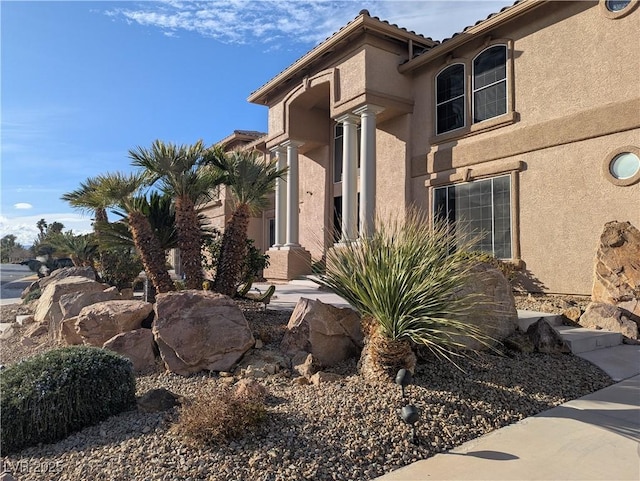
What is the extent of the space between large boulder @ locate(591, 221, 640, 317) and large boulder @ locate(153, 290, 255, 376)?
7.36m

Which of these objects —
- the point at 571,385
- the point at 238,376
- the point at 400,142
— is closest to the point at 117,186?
the point at 238,376

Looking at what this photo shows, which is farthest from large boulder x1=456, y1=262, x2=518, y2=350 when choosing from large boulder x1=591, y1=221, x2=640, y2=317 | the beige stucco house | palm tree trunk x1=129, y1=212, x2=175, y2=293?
palm tree trunk x1=129, y1=212, x2=175, y2=293

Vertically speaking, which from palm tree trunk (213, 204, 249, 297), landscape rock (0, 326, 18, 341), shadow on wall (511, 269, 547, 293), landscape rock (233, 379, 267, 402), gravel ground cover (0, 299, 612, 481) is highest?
palm tree trunk (213, 204, 249, 297)

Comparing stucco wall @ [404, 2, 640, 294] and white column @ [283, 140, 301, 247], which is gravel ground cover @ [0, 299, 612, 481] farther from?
white column @ [283, 140, 301, 247]

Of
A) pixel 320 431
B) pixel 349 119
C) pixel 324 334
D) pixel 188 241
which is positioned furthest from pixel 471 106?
pixel 320 431

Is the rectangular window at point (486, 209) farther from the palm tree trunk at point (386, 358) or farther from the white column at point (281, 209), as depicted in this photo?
the palm tree trunk at point (386, 358)

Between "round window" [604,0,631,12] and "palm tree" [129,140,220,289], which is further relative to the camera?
"round window" [604,0,631,12]

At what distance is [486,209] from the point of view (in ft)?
40.8

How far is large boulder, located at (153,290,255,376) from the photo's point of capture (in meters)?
5.96

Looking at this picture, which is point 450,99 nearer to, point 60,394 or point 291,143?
point 291,143

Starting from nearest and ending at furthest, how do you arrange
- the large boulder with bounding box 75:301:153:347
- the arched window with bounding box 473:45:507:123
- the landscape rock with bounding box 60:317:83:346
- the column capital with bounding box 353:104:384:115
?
1. the large boulder with bounding box 75:301:153:347
2. the landscape rock with bounding box 60:317:83:346
3. the arched window with bounding box 473:45:507:123
4. the column capital with bounding box 353:104:384:115

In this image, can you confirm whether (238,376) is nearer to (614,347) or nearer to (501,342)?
(501,342)

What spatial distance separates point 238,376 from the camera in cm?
570

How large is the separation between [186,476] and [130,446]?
0.78 meters
